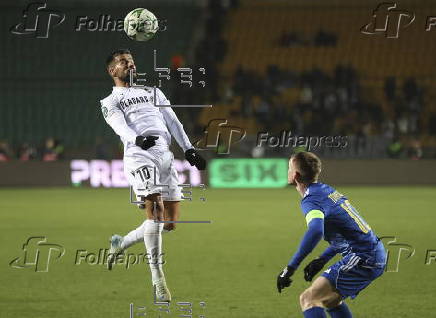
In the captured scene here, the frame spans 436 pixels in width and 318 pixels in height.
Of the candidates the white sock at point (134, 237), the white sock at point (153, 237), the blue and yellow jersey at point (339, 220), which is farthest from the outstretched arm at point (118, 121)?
the blue and yellow jersey at point (339, 220)

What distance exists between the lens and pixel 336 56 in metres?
28.8

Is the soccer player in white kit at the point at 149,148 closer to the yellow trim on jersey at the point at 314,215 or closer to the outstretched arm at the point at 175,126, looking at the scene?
the outstretched arm at the point at 175,126

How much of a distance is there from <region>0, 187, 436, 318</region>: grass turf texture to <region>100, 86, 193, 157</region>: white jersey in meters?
1.43

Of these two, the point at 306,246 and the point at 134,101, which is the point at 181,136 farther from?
the point at 306,246

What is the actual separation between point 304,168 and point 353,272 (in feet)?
2.46

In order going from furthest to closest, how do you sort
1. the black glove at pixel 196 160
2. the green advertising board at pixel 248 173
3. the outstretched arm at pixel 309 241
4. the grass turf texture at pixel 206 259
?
the green advertising board at pixel 248 173 → the grass turf texture at pixel 206 259 → the black glove at pixel 196 160 → the outstretched arm at pixel 309 241

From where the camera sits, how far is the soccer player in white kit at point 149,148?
6.97m

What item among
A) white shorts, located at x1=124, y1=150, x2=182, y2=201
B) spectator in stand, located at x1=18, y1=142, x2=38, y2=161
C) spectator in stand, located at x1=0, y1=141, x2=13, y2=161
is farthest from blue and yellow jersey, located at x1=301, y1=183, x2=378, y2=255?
spectator in stand, located at x1=0, y1=141, x2=13, y2=161

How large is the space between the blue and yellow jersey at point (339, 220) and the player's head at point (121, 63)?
2.26 m

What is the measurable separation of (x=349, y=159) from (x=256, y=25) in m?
9.14

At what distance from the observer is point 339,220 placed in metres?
5.40

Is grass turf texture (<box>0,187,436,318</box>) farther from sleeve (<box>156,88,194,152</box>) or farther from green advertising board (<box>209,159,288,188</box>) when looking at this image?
green advertising board (<box>209,159,288,188</box>)

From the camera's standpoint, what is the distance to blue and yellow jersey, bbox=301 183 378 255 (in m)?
5.29

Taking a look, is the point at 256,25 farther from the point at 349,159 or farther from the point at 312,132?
the point at 349,159
